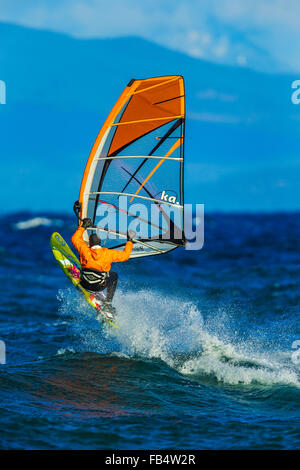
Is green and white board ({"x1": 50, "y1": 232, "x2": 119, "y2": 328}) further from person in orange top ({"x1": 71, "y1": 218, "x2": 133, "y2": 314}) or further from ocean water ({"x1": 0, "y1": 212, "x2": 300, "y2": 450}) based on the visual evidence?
ocean water ({"x1": 0, "y1": 212, "x2": 300, "y2": 450})

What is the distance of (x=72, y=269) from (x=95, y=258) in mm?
1116

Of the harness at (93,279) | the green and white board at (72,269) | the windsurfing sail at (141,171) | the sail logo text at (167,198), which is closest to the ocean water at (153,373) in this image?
the green and white board at (72,269)

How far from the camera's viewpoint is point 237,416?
7.59 meters

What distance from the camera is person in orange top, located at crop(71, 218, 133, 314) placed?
8.38 meters

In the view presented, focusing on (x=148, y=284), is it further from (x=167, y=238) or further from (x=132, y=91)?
(x=132, y=91)

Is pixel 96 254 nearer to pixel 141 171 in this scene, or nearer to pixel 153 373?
pixel 141 171

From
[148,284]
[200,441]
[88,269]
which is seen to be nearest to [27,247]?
[148,284]

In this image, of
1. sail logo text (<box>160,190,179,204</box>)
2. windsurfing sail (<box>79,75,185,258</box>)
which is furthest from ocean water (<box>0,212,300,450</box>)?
sail logo text (<box>160,190,179,204</box>)

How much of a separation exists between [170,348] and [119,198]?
286 centimetres

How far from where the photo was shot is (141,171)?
9.59m

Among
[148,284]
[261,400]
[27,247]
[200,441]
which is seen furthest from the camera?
[27,247]

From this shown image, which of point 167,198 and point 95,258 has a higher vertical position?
point 167,198

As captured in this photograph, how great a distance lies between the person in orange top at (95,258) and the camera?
27.5 ft

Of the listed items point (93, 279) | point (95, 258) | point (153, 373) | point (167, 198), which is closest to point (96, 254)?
point (95, 258)
